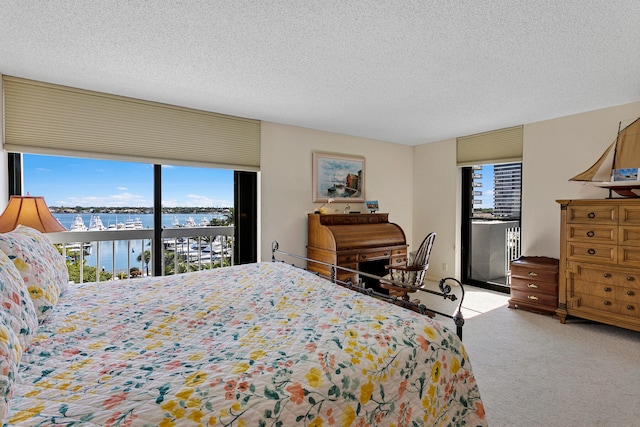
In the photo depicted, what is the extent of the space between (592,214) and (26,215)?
4.99 meters

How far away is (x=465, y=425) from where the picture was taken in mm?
1378

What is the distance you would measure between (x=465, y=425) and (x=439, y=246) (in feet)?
13.5

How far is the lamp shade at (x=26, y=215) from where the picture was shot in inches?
87.7

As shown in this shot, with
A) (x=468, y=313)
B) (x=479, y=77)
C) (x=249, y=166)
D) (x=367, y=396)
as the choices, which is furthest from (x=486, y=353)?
(x=249, y=166)

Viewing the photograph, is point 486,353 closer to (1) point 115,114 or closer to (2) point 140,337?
(2) point 140,337

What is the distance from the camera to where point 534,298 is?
12.2ft

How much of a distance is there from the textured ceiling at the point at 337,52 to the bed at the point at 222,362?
54.0 inches

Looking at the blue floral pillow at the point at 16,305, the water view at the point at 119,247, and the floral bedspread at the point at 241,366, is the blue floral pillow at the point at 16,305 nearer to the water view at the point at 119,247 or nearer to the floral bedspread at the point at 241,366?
the floral bedspread at the point at 241,366

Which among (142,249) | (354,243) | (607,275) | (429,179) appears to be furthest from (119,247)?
(607,275)

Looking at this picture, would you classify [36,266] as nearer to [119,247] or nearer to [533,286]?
[119,247]

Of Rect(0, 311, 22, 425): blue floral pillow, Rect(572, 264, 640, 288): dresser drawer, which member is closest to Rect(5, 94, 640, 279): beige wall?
Rect(572, 264, 640, 288): dresser drawer

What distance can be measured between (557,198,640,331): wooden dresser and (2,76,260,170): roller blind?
3660 mm

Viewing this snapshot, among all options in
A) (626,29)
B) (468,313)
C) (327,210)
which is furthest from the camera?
(327,210)

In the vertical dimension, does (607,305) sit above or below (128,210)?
below
